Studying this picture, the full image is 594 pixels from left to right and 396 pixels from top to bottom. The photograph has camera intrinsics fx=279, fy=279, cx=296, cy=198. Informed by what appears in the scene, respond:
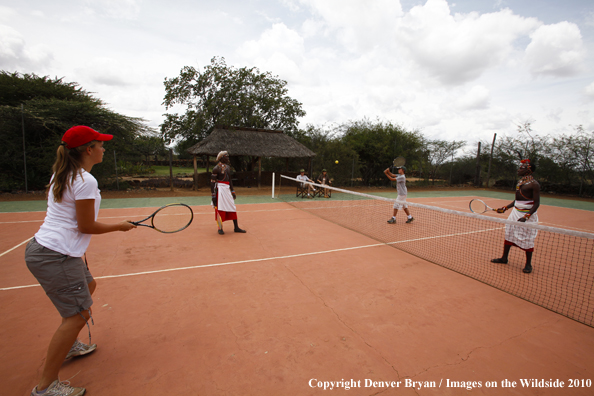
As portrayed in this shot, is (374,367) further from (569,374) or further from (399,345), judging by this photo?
(569,374)

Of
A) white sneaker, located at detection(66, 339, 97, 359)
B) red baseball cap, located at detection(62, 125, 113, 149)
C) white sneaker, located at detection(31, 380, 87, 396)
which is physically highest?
red baseball cap, located at detection(62, 125, 113, 149)

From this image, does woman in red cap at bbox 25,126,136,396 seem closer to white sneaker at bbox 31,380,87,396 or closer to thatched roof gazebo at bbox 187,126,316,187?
white sneaker at bbox 31,380,87,396

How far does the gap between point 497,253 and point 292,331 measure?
5.38m

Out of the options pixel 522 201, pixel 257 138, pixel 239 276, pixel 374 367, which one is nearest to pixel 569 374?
pixel 374 367

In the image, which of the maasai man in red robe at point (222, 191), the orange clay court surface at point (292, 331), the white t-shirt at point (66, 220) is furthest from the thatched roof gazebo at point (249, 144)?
the white t-shirt at point (66, 220)

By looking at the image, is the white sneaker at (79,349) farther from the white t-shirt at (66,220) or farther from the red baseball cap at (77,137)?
the red baseball cap at (77,137)

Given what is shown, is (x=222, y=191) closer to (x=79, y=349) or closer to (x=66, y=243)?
(x=79, y=349)

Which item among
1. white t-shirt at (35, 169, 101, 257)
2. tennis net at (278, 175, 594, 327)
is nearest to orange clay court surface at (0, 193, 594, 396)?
tennis net at (278, 175, 594, 327)

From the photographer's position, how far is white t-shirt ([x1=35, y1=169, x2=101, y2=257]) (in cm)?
204

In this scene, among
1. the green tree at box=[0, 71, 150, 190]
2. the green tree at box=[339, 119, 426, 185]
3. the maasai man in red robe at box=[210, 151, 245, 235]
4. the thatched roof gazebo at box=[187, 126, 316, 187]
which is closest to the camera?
the maasai man in red robe at box=[210, 151, 245, 235]

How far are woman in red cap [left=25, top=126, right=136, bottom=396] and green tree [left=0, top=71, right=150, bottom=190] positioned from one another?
50.3 ft

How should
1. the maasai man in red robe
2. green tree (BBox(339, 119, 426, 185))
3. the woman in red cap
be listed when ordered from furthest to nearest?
green tree (BBox(339, 119, 426, 185)) < the maasai man in red robe < the woman in red cap

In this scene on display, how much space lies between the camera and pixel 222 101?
21.6m

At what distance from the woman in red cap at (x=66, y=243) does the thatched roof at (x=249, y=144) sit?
52.2ft
